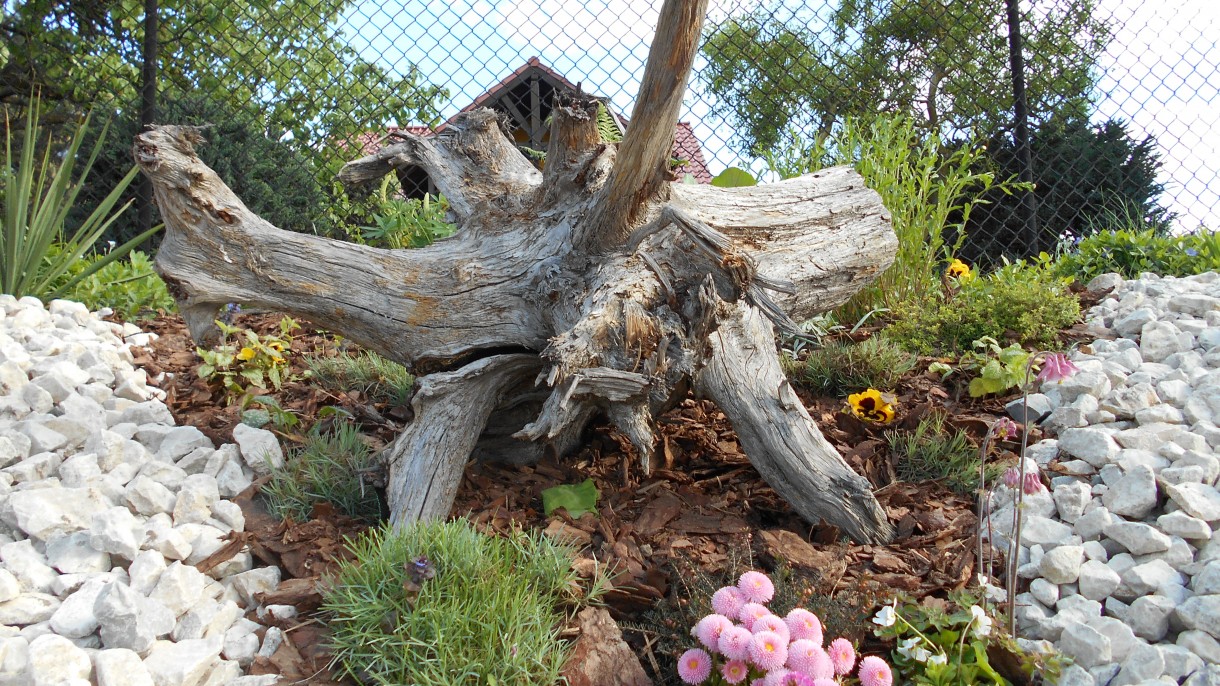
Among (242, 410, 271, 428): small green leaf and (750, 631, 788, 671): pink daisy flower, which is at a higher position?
(750, 631, 788, 671): pink daisy flower

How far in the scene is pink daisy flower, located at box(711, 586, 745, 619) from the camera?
175 cm

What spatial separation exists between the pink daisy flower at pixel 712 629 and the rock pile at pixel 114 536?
94 cm

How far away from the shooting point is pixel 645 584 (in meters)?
2.08

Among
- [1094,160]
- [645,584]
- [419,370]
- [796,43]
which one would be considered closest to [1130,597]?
[645,584]

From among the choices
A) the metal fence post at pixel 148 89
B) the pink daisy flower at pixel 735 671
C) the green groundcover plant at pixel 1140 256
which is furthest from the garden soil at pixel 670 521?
the metal fence post at pixel 148 89

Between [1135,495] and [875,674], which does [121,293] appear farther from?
[1135,495]

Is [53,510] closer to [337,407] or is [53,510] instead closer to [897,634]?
[337,407]

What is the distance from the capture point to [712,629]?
1674 millimetres

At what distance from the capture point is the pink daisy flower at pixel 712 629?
5.48ft

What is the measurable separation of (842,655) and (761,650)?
21 cm

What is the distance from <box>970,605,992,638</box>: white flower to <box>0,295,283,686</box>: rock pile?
1555mm

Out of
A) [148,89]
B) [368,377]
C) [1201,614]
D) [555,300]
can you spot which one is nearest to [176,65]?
[148,89]

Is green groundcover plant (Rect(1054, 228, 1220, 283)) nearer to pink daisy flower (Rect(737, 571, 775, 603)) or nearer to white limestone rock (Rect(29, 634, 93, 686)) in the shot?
pink daisy flower (Rect(737, 571, 775, 603))

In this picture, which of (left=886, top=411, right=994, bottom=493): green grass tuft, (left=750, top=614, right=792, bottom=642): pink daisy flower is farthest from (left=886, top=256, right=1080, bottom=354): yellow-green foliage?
(left=750, top=614, right=792, bottom=642): pink daisy flower
